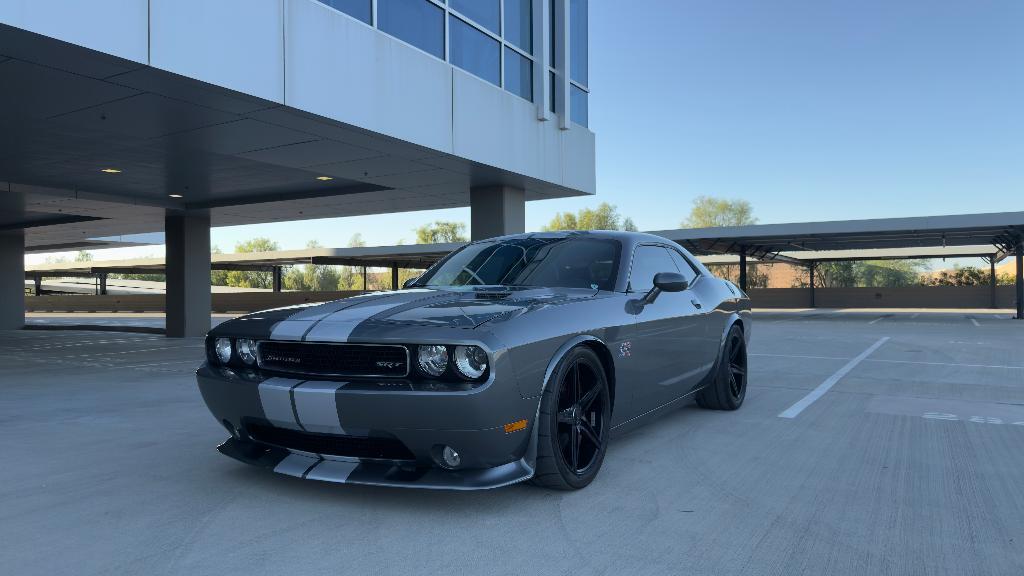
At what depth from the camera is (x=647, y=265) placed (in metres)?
4.82

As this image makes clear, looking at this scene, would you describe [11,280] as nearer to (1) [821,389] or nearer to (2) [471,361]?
(1) [821,389]

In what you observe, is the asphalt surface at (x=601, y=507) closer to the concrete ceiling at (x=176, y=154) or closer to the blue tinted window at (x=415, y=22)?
the concrete ceiling at (x=176, y=154)

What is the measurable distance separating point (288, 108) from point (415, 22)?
307cm

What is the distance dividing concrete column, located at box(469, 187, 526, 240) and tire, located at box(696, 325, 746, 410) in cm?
819

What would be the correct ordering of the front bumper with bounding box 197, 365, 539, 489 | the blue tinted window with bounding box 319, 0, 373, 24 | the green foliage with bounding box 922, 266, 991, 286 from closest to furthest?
the front bumper with bounding box 197, 365, 539, 489
the blue tinted window with bounding box 319, 0, 373, 24
the green foliage with bounding box 922, 266, 991, 286

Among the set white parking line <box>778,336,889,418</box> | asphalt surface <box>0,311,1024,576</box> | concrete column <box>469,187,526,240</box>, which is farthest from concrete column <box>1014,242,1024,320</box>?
asphalt surface <box>0,311,1024,576</box>

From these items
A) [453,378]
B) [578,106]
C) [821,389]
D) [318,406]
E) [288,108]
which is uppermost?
[578,106]

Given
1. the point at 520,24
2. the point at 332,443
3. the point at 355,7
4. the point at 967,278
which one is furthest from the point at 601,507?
the point at 967,278

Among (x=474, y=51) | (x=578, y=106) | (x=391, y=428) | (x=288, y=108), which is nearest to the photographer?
(x=391, y=428)

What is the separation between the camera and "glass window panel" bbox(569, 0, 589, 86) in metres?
14.5

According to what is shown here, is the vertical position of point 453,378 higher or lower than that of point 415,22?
lower

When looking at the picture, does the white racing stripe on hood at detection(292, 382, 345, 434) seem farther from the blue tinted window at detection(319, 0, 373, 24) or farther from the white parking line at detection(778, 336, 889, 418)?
the blue tinted window at detection(319, 0, 373, 24)

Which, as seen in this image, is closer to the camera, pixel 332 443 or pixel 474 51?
pixel 332 443

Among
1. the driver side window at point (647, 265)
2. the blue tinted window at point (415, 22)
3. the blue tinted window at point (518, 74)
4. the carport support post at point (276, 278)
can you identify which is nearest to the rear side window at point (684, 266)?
the driver side window at point (647, 265)
